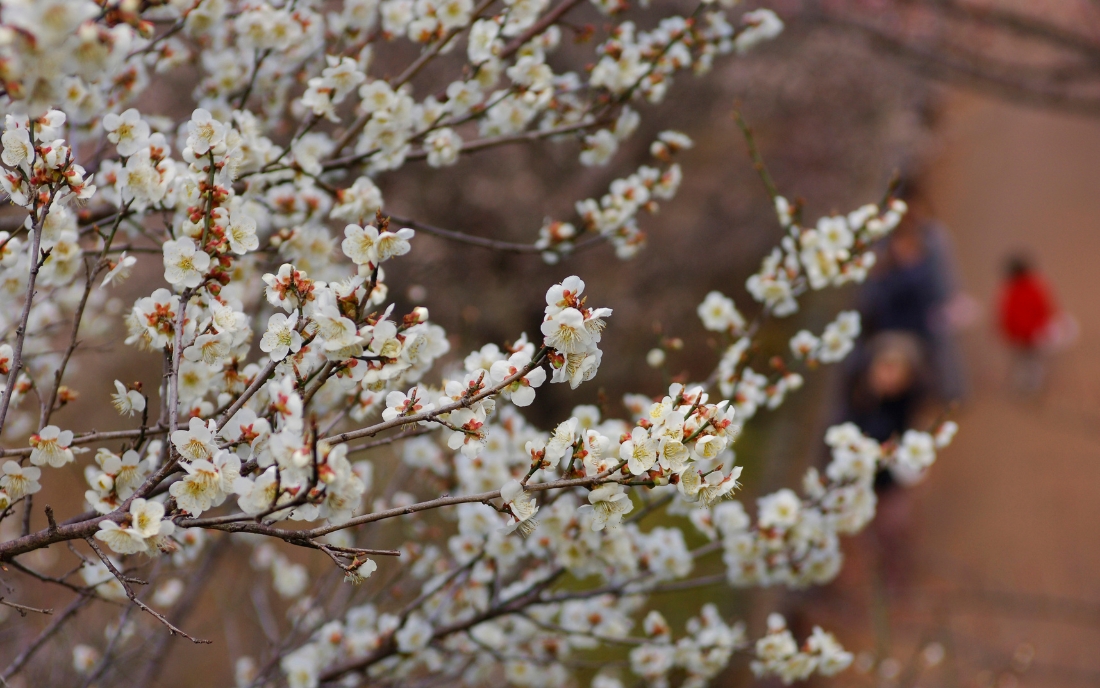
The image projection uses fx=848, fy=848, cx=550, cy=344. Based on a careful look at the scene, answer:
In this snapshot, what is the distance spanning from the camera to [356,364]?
1.55 metres

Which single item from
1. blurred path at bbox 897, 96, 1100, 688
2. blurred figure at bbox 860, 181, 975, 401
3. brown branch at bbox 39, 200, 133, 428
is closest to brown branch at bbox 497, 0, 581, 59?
brown branch at bbox 39, 200, 133, 428

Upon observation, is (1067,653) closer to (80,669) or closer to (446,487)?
(446,487)

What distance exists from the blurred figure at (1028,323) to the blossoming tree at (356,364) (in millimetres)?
4985

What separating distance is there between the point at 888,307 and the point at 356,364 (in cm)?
552

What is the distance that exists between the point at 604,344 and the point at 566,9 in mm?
5094

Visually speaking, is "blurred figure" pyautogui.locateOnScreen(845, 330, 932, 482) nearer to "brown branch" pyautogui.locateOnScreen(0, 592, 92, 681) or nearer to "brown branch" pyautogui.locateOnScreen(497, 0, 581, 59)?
"brown branch" pyautogui.locateOnScreen(497, 0, 581, 59)

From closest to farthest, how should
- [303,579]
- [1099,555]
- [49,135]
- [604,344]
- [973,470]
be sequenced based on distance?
[49,135] < [303,579] < [1099,555] < [973,470] < [604,344]

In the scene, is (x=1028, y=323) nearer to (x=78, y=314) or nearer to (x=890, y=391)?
(x=890, y=391)

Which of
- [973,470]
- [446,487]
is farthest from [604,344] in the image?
[446,487]

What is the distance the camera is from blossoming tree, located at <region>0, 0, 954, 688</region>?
57.9 inches

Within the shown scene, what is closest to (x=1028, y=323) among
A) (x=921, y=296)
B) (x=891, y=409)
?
(x=921, y=296)

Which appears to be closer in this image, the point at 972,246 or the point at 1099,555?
the point at 1099,555

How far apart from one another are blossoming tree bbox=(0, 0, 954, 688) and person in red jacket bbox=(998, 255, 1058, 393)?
4.98 meters

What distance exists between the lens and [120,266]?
5.77 ft
